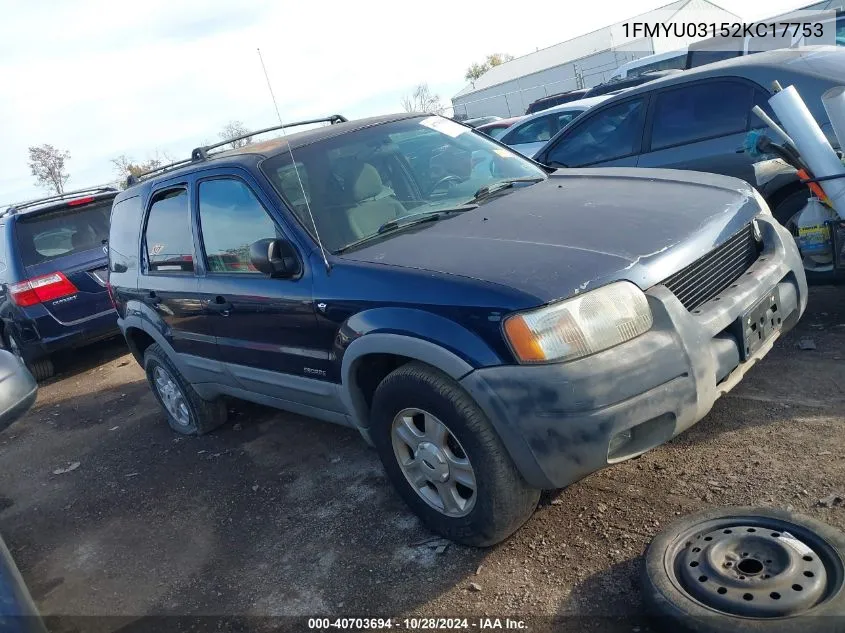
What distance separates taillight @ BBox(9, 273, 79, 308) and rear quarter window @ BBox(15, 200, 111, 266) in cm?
21

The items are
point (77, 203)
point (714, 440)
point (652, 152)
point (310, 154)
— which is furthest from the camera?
point (77, 203)

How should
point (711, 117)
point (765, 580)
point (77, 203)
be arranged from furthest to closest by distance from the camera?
point (77, 203) < point (711, 117) < point (765, 580)

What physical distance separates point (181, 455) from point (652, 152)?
4424 millimetres

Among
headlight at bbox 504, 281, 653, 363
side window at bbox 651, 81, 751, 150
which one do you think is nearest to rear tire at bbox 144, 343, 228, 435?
headlight at bbox 504, 281, 653, 363

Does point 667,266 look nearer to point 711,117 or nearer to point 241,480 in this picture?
point 241,480

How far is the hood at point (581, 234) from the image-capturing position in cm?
268

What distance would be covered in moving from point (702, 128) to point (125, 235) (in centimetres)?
454

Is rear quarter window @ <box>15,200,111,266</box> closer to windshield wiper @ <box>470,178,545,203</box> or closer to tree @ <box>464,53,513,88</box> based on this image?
windshield wiper @ <box>470,178,545,203</box>

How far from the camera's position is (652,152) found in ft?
19.1

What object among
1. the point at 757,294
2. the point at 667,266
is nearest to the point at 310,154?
the point at 667,266

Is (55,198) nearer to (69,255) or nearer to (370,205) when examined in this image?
(69,255)

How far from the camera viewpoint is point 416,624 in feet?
8.87

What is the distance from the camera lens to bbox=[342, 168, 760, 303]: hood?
2680 mm

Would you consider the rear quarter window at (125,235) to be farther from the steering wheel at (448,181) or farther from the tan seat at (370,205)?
the steering wheel at (448,181)
